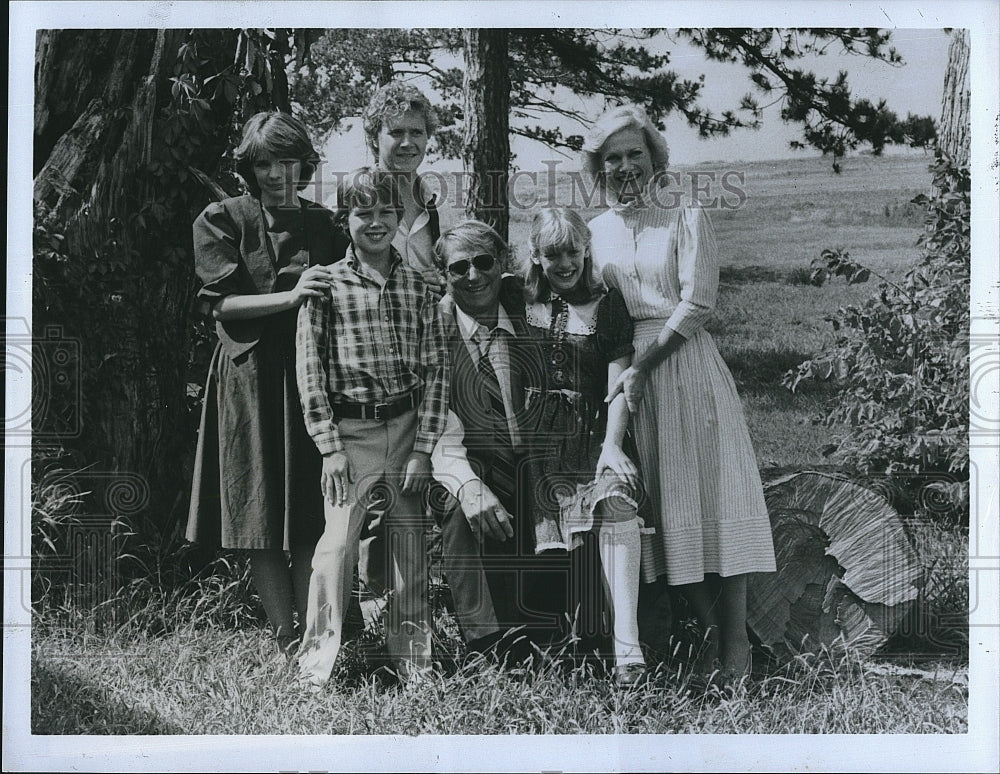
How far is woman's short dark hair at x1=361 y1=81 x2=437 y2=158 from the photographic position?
197 inches

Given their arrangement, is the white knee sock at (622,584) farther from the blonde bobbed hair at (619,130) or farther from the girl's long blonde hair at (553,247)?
the blonde bobbed hair at (619,130)

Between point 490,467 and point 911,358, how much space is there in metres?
2.03

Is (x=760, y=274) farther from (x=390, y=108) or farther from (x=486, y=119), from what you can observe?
(x=390, y=108)

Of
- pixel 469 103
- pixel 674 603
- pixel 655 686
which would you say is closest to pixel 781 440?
pixel 674 603

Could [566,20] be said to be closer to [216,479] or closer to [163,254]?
[163,254]

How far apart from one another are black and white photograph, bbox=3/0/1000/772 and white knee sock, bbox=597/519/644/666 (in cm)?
2

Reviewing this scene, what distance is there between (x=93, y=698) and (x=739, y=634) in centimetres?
294

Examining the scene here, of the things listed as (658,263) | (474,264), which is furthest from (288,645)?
(658,263)

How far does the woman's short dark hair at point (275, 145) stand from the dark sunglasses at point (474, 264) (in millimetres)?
774

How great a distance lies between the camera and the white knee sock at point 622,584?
495 centimetres

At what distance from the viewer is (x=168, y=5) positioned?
16.6ft

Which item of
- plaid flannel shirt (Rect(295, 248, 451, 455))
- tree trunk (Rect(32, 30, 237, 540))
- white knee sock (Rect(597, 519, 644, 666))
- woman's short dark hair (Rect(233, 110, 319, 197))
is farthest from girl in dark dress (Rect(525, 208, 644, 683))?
tree trunk (Rect(32, 30, 237, 540))

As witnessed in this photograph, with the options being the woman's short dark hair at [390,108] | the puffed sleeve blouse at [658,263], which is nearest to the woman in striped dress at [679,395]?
the puffed sleeve blouse at [658,263]

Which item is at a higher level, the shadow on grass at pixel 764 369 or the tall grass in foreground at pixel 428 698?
the shadow on grass at pixel 764 369
